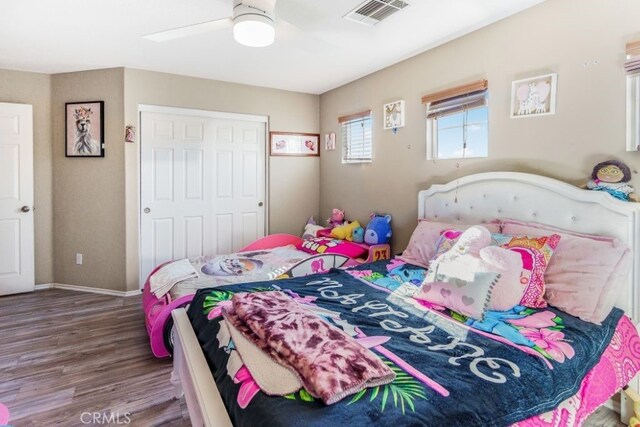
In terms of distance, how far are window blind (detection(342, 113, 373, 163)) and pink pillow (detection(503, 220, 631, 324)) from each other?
2347 mm

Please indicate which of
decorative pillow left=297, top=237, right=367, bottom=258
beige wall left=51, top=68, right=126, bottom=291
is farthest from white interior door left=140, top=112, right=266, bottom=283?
decorative pillow left=297, top=237, right=367, bottom=258

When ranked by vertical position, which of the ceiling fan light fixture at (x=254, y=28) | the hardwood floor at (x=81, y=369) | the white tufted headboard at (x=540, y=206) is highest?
the ceiling fan light fixture at (x=254, y=28)

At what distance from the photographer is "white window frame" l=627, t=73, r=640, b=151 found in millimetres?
1875

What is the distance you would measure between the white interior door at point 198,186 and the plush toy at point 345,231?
3.71 feet

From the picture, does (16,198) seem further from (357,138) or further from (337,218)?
(357,138)

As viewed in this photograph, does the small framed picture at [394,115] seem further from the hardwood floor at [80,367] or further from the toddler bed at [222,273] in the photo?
the hardwood floor at [80,367]

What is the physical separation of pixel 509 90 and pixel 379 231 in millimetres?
1679

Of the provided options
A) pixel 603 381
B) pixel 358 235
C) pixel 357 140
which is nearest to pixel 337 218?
pixel 358 235

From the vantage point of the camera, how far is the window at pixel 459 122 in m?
2.71

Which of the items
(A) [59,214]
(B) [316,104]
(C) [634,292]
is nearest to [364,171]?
(B) [316,104]

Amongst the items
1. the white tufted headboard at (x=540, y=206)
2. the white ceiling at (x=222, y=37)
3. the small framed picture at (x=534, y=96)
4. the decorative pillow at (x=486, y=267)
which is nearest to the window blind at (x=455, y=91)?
the small framed picture at (x=534, y=96)

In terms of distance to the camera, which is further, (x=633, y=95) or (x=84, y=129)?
(x=84, y=129)

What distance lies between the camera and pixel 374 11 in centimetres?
241

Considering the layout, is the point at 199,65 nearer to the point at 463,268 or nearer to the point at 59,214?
the point at 59,214
